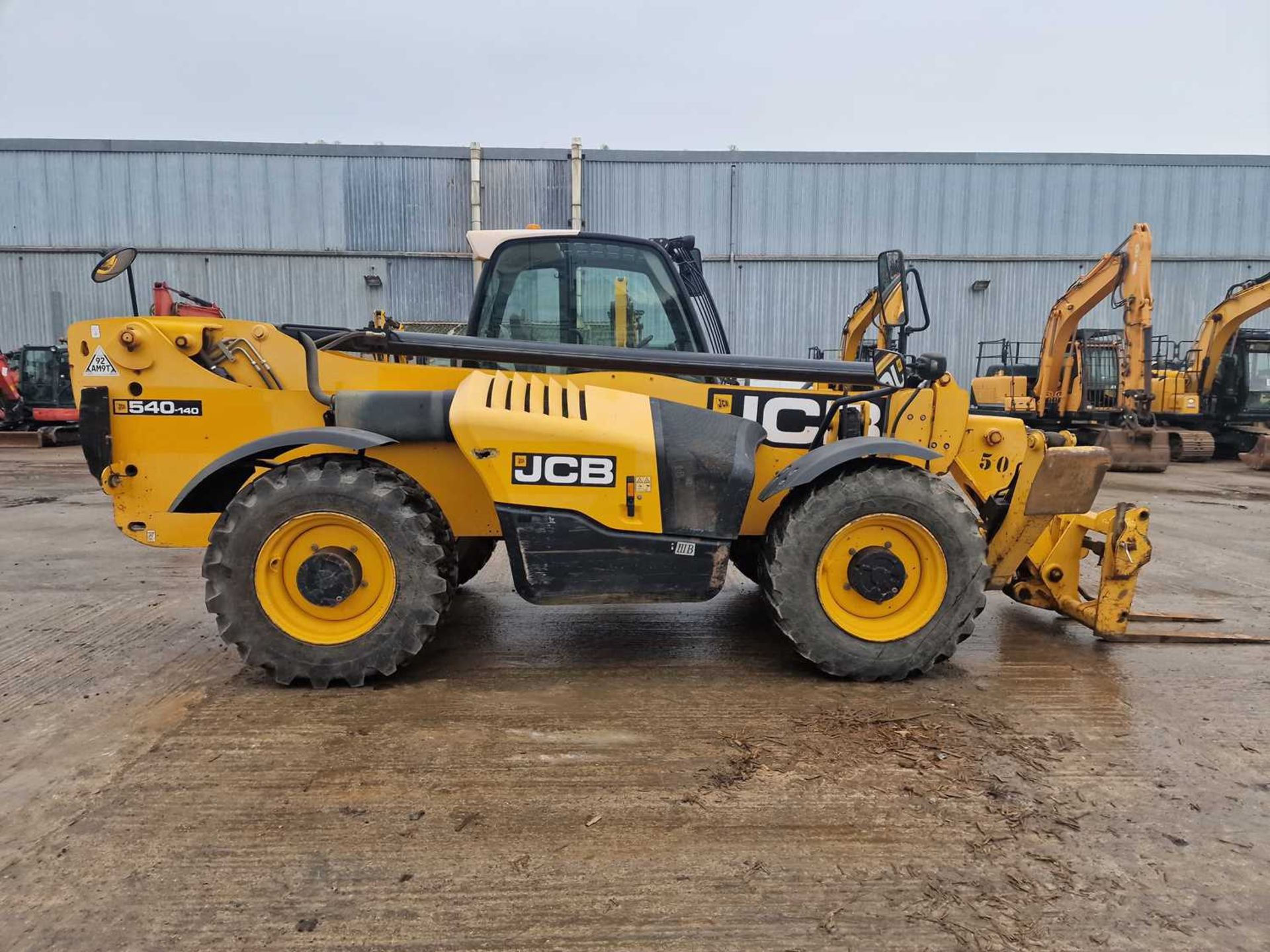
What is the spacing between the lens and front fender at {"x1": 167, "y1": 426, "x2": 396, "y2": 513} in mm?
3225

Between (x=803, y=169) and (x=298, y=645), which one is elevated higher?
(x=803, y=169)

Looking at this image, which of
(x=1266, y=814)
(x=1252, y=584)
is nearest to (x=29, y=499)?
(x=1266, y=814)

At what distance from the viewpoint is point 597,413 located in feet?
10.9

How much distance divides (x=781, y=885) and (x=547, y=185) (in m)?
20.7

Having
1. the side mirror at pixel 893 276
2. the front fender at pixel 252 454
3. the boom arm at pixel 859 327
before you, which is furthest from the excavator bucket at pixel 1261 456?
the front fender at pixel 252 454

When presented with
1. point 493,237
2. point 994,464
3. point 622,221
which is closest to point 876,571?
point 994,464

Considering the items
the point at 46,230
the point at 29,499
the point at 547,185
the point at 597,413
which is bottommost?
the point at 29,499

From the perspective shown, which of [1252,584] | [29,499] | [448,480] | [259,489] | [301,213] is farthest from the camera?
[301,213]

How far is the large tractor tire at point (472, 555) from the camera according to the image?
4.38m

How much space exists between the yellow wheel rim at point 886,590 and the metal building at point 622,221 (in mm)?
17401

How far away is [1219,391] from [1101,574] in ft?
52.4

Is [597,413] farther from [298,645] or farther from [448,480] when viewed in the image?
[298,645]

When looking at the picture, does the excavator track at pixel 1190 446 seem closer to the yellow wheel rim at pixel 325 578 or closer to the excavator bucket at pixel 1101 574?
the excavator bucket at pixel 1101 574

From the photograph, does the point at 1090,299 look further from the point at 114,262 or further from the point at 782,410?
the point at 114,262
